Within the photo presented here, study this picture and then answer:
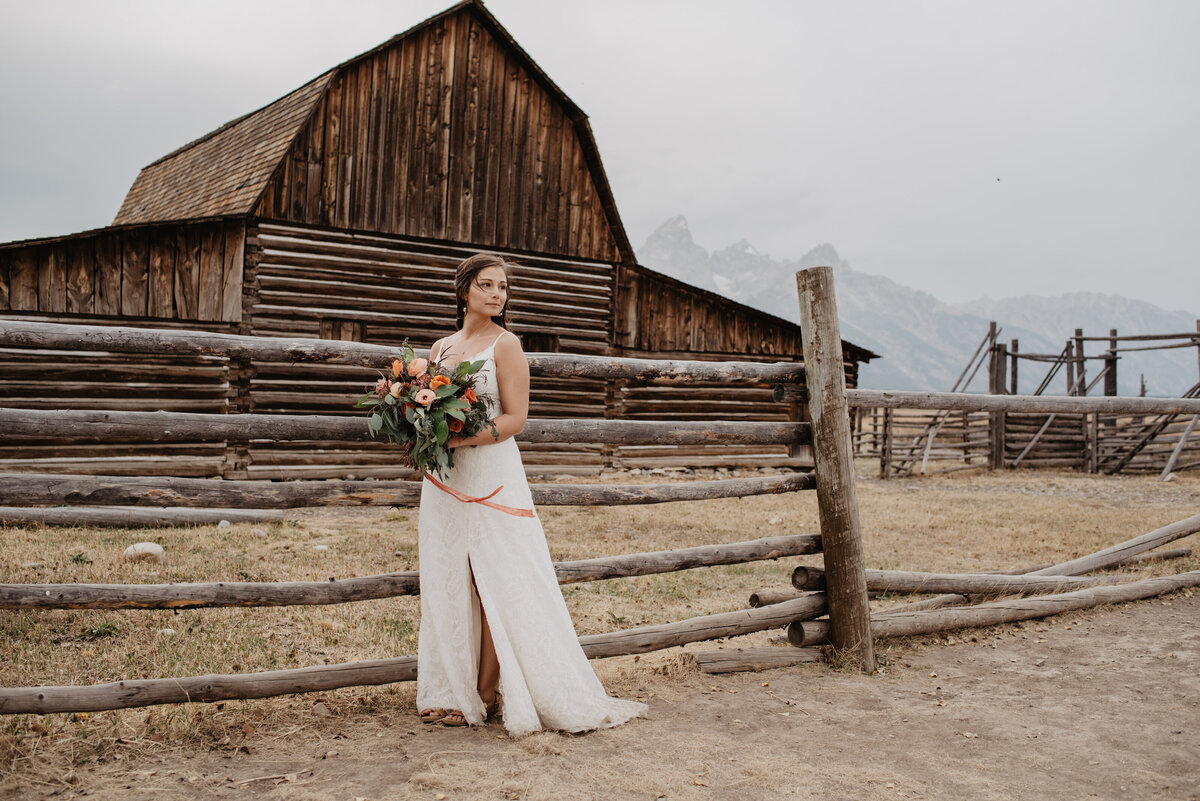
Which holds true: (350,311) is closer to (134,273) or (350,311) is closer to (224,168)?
(134,273)

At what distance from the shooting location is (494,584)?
350 centimetres

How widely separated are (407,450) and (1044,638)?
4.15m

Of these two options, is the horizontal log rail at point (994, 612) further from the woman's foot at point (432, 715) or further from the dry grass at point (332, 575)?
the woman's foot at point (432, 715)

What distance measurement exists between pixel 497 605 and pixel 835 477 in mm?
2046

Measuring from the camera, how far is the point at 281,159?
1172 cm

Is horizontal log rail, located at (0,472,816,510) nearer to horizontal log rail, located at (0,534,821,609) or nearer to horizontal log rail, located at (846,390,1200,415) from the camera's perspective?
horizontal log rail, located at (0,534,821,609)

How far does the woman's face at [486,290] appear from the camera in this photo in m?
3.55

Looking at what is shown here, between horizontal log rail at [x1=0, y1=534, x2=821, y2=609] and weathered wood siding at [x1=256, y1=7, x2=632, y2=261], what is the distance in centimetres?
947

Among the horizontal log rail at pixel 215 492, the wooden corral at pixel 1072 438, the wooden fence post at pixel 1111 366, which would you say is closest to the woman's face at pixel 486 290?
the horizontal log rail at pixel 215 492

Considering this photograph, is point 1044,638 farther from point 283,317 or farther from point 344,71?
point 344,71

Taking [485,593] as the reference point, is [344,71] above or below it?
above

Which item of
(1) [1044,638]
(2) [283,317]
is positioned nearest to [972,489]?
(1) [1044,638]

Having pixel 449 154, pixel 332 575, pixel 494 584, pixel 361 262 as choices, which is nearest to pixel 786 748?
pixel 494 584

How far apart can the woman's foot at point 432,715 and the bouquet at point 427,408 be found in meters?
1.04
